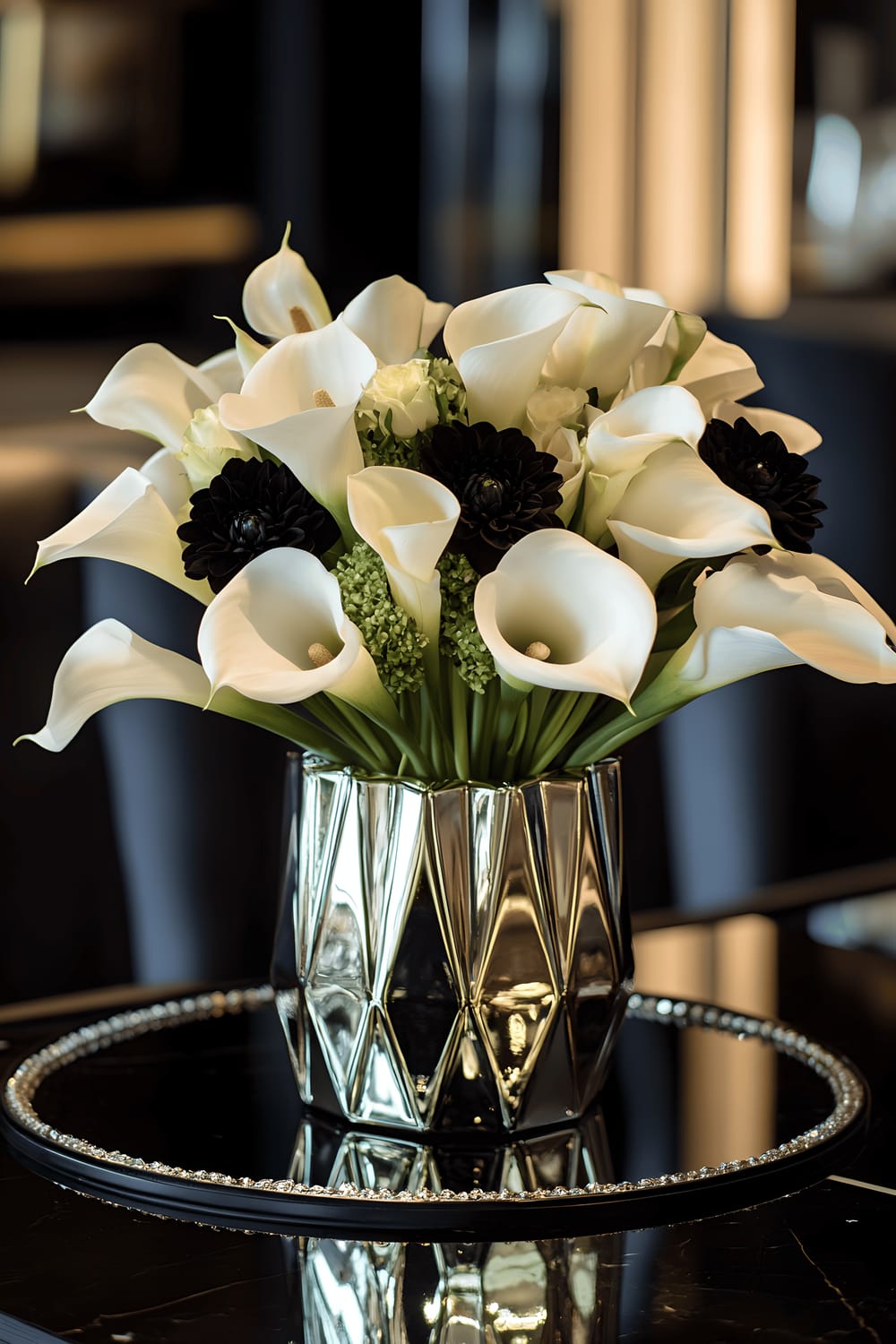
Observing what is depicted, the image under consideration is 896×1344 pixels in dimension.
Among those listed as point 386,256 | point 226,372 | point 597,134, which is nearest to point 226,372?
point 226,372

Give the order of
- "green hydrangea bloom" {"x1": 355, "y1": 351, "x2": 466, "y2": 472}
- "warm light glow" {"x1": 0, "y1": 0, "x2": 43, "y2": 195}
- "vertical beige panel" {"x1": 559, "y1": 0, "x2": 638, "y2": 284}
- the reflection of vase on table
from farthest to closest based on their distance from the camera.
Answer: "vertical beige panel" {"x1": 559, "y1": 0, "x2": 638, "y2": 284} → "warm light glow" {"x1": 0, "y1": 0, "x2": 43, "y2": 195} → "green hydrangea bloom" {"x1": 355, "y1": 351, "x2": 466, "y2": 472} → the reflection of vase on table

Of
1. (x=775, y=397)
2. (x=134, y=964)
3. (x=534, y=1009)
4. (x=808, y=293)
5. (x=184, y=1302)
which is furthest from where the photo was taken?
(x=808, y=293)

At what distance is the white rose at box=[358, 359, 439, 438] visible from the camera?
669 millimetres

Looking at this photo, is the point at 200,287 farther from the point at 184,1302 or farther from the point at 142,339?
the point at 184,1302

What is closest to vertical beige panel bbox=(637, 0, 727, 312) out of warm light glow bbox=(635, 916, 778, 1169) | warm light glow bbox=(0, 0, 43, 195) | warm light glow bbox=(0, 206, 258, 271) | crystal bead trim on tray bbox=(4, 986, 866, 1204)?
warm light glow bbox=(0, 206, 258, 271)

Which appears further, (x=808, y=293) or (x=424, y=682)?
(x=808, y=293)

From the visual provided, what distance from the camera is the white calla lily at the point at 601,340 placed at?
690mm

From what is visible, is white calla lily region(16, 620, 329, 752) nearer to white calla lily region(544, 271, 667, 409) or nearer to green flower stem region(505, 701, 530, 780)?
green flower stem region(505, 701, 530, 780)

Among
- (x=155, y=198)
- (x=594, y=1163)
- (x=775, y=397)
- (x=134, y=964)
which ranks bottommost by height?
(x=134, y=964)

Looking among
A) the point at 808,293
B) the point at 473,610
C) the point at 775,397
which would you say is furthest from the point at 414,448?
the point at 808,293

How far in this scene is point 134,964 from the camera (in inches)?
48.5

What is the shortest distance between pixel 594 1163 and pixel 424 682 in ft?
0.68

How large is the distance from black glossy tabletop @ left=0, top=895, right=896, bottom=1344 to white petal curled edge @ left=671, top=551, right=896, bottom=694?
205mm

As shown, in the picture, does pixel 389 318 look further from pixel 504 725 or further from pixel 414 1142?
pixel 414 1142
